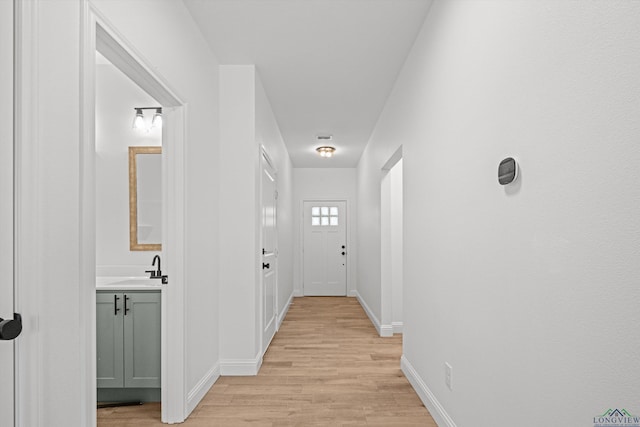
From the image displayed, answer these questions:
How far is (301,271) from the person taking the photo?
29.9ft

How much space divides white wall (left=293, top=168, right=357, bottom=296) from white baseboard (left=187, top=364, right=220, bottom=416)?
5437 millimetres

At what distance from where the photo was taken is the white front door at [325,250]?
912cm

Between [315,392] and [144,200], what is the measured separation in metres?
2.17

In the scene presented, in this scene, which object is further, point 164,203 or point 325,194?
point 325,194

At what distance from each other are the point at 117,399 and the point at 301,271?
6.05 m

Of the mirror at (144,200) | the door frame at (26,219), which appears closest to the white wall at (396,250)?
the mirror at (144,200)

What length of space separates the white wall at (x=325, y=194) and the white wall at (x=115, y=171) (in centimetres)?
534

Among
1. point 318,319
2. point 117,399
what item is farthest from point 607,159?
point 318,319

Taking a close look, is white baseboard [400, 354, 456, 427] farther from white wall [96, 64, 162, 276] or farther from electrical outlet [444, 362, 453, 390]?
white wall [96, 64, 162, 276]

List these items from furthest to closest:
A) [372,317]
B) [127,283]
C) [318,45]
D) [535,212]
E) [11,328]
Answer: [372,317], [318,45], [127,283], [535,212], [11,328]

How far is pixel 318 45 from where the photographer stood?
11.5 feet

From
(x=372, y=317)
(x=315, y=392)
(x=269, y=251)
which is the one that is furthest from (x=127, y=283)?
(x=372, y=317)

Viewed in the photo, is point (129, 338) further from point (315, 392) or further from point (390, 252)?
point (390, 252)

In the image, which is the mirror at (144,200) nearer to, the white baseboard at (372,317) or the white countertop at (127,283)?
the white countertop at (127,283)
